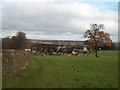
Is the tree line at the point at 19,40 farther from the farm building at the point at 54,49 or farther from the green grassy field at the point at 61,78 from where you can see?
the green grassy field at the point at 61,78

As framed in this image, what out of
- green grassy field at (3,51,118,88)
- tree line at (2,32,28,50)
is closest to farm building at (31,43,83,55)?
tree line at (2,32,28,50)

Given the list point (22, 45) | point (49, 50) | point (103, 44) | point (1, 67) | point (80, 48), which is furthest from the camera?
point (80, 48)

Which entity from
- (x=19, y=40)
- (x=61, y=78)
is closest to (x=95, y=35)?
(x=19, y=40)

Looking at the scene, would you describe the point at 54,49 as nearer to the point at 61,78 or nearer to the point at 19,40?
the point at 19,40

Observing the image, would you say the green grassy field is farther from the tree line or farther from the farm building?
the farm building

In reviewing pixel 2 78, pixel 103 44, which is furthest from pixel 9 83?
pixel 103 44

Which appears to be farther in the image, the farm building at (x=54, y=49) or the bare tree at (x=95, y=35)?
the farm building at (x=54, y=49)

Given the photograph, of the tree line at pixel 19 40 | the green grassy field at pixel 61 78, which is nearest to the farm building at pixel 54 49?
the tree line at pixel 19 40

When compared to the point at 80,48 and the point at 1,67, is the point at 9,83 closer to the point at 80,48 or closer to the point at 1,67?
the point at 1,67

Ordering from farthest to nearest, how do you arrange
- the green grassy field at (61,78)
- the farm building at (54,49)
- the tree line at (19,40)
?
1. the farm building at (54,49)
2. the tree line at (19,40)
3. the green grassy field at (61,78)

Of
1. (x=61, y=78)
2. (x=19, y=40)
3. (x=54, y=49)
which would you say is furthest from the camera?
(x=54, y=49)

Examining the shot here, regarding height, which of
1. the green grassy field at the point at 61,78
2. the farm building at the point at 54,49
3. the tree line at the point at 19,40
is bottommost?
the green grassy field at the point at 61,78

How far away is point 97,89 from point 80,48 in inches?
4588

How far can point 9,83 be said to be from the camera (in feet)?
49.7
